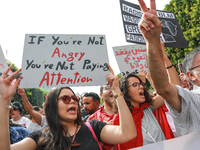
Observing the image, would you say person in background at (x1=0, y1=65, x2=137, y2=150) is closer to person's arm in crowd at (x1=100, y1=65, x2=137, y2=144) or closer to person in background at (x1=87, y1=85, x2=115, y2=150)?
person's arm in crowd at (x1=100, y1=65, x2=137, y2=144)

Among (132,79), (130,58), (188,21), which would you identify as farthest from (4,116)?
(188,21)

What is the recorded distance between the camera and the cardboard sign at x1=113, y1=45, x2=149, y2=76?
3.66 meters

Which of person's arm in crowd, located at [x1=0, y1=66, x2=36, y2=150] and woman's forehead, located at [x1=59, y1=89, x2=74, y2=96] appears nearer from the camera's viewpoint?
person's arm in crowd, located at [x1=0, y1=66, x2=36, y2=150]

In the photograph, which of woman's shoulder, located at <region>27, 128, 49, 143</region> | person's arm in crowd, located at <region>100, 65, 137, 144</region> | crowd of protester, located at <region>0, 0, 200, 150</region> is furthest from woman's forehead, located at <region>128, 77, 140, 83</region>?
woman's shoulder, located at <region>27, 128, 49, 143</region>

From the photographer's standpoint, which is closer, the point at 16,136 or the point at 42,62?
the point at 42,62

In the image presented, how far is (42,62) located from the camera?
7.65 feet

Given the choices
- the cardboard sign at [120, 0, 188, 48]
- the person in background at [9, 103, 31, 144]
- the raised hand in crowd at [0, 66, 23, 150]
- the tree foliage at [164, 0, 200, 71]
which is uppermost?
the tree foliage at [164, 0, 200, 71]

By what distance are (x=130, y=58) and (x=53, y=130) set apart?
217 centimetres

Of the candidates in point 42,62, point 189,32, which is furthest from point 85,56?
point 189,32

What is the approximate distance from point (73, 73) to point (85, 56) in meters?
0.28

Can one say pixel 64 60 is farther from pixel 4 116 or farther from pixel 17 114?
pixel 17 114

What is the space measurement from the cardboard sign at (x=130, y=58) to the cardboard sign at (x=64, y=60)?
45.4 inches

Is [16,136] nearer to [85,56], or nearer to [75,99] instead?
[75,99]

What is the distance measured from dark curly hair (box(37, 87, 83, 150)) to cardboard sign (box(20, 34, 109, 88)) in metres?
0.17
